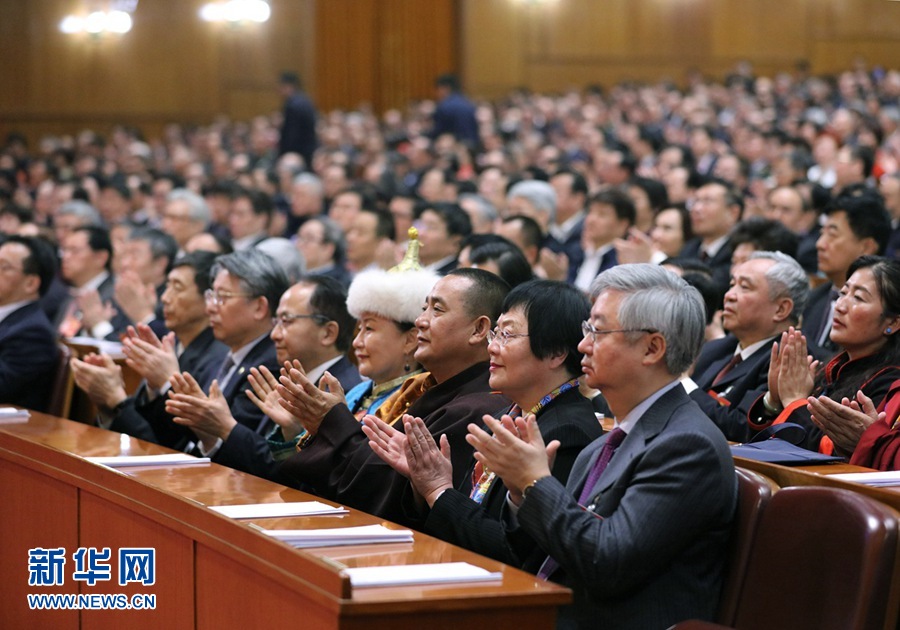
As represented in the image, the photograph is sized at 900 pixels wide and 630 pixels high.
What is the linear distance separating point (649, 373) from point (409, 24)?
16104 millimetres

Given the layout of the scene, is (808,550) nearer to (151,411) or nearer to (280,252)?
(151,411)

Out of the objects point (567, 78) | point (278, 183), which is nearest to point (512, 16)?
point (567, 78)

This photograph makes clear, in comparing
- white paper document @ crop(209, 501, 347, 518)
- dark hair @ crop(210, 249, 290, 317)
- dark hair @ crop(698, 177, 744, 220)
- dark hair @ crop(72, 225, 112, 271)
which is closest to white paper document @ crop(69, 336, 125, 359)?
dark hair @ crop(210, 249, 290, 317)

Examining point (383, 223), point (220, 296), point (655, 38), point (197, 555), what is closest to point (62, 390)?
point (220, 296)

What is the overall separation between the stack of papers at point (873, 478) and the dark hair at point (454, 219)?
4061 millimetres

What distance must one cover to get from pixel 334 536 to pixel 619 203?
483cm

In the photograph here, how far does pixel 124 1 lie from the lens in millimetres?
16297

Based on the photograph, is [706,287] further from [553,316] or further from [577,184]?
[577,184]

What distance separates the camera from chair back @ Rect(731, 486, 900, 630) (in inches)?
83.4

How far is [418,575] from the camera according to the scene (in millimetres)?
2123

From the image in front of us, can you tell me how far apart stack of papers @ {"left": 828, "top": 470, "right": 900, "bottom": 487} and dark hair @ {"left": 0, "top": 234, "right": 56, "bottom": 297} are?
152 inches

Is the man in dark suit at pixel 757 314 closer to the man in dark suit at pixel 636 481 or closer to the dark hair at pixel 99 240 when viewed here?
the man in dark suit at pixel 636 481

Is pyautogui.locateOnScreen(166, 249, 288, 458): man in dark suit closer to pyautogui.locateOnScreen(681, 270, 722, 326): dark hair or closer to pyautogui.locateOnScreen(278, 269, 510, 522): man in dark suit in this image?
pyautogui.locateOnScreen(278, 269, 510, 522): man in dark suit

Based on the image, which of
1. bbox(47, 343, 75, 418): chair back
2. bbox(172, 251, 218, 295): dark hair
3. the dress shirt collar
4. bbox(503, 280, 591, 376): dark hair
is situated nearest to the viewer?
bbox(503, 280, 591, 376): dark hair
